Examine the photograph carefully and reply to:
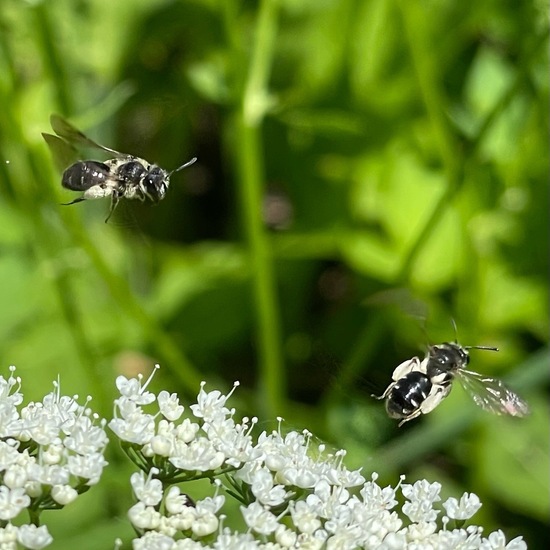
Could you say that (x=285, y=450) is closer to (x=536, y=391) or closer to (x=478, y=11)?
(x=536, y=391)

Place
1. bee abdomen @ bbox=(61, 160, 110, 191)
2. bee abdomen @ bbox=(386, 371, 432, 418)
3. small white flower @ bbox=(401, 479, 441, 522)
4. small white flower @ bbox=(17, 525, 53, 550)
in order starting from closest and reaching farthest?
small white flower @ bbox=(17, 525, 53, 550), small white flower @ bbox=(401, 479, 441, 522), bee abdomen @ bbox=(386, 371, 432, 418), bee abdomen @ bbox=(61, 160, 110, 191)

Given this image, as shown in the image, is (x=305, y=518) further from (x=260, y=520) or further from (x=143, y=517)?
(x=143, y=517)

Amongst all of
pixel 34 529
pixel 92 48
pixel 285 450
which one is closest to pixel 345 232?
pixel 92 48

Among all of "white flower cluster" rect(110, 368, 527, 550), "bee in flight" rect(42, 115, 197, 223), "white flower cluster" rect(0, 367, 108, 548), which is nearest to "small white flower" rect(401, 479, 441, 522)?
"white flower cluster" rect(110, 368, 527, 550)

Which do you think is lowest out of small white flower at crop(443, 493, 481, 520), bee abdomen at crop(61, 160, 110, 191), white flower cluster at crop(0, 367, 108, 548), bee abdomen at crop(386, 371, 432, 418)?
small white flower at crop(443, 493, 481, 520)

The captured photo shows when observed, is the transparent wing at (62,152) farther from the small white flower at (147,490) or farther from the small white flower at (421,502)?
the small white flower at (421,502)

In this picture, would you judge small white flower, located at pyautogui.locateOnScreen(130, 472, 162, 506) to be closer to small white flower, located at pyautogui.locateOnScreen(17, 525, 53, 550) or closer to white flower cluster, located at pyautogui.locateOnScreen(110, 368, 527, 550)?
white flower cluster, located at pyautogui.locateOnScreen(110, 368, 527, 550)

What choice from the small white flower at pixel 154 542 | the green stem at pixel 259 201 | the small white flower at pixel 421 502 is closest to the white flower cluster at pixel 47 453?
the small white flower at pixel 154 542
